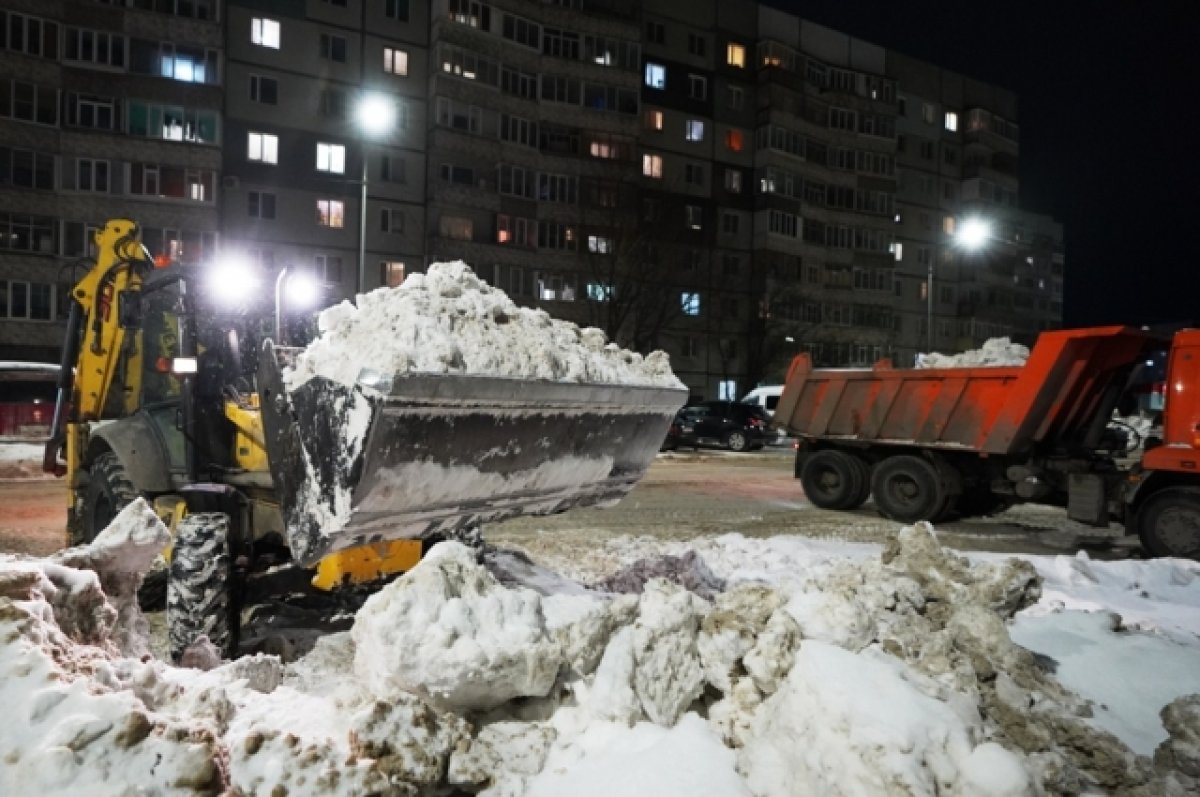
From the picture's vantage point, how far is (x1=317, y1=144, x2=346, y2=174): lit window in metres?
36.3

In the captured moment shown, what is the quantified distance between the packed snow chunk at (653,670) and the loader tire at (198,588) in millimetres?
2311

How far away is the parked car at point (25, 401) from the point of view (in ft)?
68.1

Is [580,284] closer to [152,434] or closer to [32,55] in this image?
[32,55]

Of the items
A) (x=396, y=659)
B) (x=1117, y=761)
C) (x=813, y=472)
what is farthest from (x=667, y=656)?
(x=813, y=472)

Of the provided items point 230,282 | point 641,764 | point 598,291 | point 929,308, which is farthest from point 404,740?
point 929,308

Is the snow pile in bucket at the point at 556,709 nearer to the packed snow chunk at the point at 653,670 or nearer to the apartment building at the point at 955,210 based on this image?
the packed snow chunk at the point at 653,670

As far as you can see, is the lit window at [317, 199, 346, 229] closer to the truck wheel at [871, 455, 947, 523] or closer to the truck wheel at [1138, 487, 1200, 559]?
the truck wheel at [871, 455, 947, 523]

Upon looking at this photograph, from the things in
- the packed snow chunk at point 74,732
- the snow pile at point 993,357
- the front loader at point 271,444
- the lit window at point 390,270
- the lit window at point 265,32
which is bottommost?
the packed snow chunk at point 74,732

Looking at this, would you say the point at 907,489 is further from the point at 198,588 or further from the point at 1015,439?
the point at 198,588

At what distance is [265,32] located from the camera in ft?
114

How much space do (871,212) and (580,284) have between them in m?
22.3

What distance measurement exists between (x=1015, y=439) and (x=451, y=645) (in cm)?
1012

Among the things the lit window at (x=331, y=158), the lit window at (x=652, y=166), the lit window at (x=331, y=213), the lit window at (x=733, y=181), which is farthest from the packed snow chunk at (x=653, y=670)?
the lit window at (x=733, y=181)

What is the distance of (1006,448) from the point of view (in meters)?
11.4
